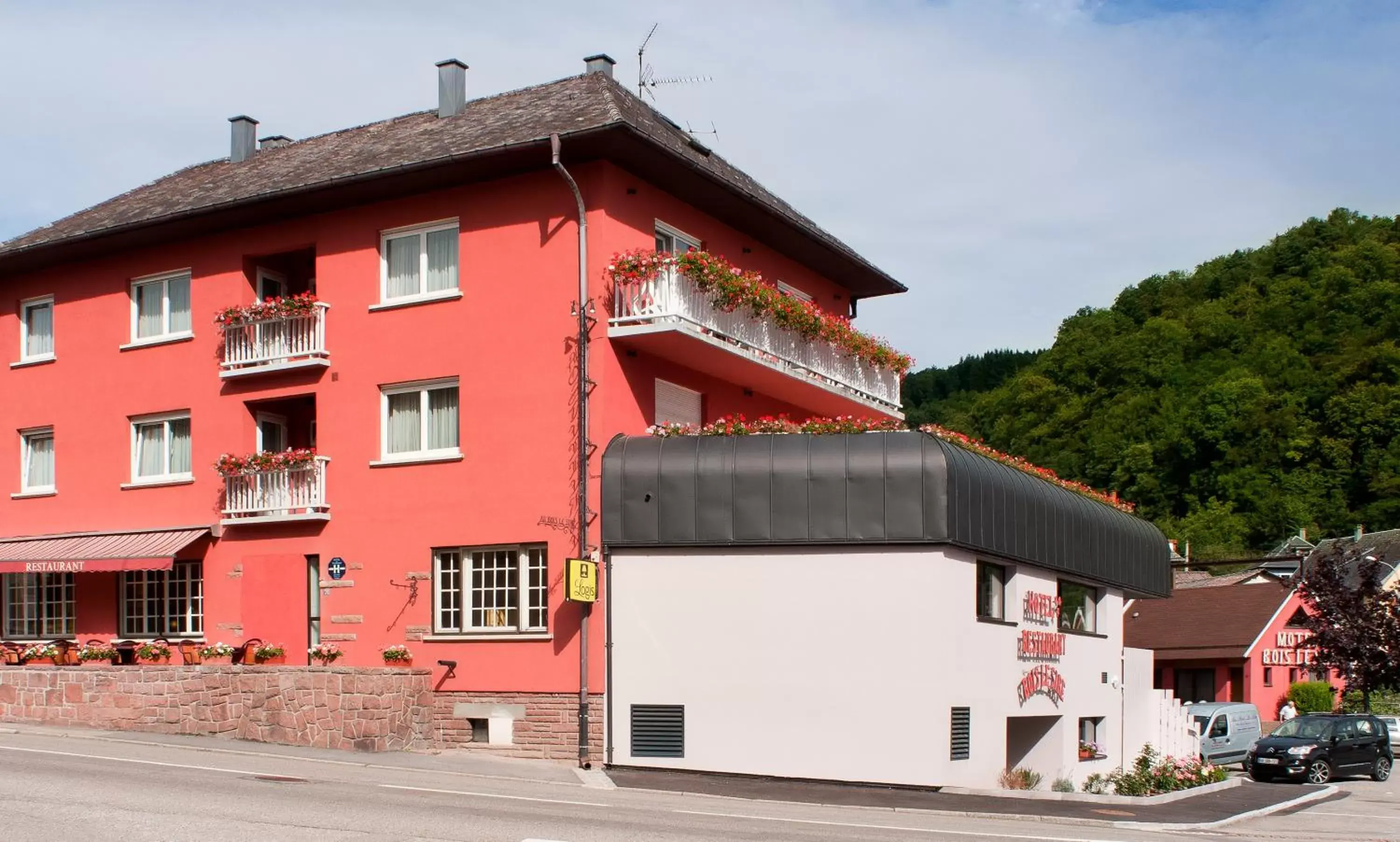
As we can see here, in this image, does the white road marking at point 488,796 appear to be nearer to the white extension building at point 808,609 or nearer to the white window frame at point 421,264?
the white extension building at point 808,609

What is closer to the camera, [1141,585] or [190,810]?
[190,810]

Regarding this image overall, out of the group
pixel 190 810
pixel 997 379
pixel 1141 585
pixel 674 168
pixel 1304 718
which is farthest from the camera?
pixel 997 379

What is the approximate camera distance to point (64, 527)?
99.6 feet

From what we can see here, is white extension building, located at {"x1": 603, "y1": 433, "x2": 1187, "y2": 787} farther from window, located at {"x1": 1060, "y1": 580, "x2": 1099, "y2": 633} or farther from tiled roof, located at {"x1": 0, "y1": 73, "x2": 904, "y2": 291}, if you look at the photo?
tiled roof, located at {"x1": 0, "y1": 73, "x2": 904, "y2": 291}

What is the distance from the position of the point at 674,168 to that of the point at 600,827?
1328cm

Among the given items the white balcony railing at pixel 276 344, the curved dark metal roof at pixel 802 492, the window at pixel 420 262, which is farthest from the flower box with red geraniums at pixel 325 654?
the window at pixel 420 262

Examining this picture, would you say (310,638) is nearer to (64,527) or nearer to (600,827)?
(64,527)

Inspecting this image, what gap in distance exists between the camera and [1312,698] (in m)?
58.3

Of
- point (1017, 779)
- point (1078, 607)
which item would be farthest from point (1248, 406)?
point (1017, 779)

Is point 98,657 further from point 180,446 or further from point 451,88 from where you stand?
point 451,88

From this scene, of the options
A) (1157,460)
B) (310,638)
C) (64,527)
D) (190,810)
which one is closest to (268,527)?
(310,638)

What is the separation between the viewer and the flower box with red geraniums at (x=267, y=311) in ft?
89.8

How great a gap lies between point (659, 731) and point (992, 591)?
5940 mm

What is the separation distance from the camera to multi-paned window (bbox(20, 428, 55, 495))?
103 ft
